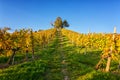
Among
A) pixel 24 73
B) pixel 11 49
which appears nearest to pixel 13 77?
pixel 24 73

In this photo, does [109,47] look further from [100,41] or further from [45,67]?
[100,41]

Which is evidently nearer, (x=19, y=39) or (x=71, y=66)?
(x=71, y=66)

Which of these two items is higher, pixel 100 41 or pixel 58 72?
pixel 100 41

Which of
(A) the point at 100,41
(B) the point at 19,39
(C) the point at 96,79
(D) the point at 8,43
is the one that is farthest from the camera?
(A) the point at 100,41

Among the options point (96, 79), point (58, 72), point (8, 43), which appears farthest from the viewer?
point (8, 43)

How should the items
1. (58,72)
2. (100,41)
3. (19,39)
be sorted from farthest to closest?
(100,41), (19,39), (58,72)

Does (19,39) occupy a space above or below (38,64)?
above

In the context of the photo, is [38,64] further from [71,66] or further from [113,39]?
[113,39]

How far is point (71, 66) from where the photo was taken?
49938 mm

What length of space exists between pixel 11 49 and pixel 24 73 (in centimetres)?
1595

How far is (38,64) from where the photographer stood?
48125 mm

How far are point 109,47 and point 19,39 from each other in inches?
916

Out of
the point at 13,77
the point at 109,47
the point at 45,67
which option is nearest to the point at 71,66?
the point at 45,67

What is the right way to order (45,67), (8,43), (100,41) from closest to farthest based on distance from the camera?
1. (45,67)
2. (8,43)
3. (100,41)
